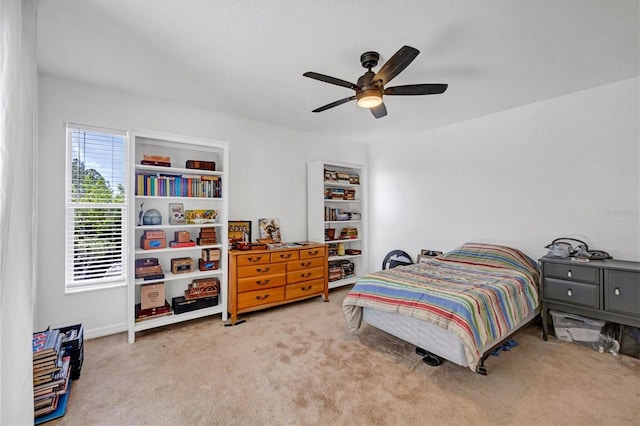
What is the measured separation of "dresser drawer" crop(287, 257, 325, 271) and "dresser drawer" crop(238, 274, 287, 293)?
0.15m

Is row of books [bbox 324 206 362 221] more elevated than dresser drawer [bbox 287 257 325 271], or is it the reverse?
row of books [bbox 324 206 362 221]

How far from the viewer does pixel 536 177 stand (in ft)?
10.9

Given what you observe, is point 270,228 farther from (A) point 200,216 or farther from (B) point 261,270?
(A) point 200,216

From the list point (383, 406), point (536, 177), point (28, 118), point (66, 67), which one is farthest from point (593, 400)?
point (66, 67)

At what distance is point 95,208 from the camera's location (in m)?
2.90

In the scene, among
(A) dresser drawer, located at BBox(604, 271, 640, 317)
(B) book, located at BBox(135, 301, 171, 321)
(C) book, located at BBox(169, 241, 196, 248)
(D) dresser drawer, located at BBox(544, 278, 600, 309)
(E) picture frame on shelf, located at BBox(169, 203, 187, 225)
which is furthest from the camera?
(E) picture frame on shelf, located at BBox(169, 203, 187, 225)

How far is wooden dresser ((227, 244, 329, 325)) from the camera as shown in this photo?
3258 mm

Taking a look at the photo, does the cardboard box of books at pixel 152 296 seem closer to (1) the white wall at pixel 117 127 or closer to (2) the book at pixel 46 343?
(1) the white wall at pixel 117 127

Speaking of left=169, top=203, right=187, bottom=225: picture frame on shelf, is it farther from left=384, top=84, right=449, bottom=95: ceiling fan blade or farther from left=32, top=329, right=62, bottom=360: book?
left=384, top=84, right=449, bottom=95: ceiling fan blade

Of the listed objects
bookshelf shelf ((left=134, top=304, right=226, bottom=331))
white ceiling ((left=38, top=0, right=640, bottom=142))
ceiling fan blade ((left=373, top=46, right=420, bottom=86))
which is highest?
white ceiling ((left=38, top=0, right=640, bottom=142))

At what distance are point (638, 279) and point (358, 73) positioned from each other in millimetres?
2911

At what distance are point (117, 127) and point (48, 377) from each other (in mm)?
2299

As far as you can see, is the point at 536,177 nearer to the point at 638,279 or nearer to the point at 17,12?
the point at 638,279

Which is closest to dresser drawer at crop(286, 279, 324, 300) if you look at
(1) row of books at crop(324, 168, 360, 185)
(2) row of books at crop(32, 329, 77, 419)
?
(1) row of books at crop(324, 168, 360, 185)
